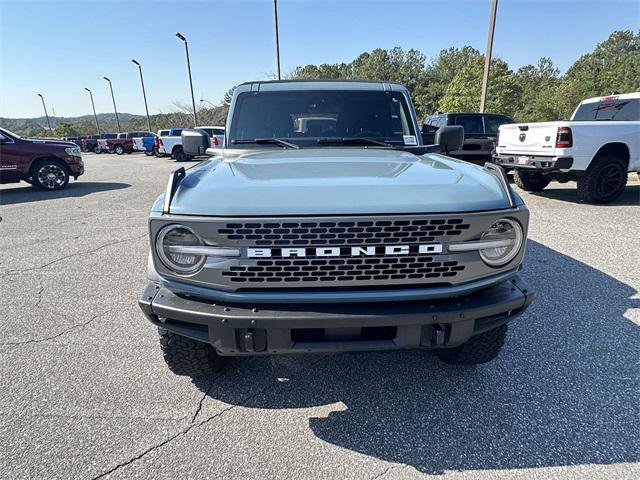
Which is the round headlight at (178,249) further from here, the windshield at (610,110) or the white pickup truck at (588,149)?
the windshield at (610,110)

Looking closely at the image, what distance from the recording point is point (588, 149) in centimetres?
689

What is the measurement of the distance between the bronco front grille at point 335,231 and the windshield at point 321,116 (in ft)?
5.51

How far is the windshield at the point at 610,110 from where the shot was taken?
764cm

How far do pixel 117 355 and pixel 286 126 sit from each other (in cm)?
223

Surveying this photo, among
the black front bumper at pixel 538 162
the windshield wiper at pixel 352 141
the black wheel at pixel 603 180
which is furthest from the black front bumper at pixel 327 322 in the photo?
the black wheel at pixel 603 180

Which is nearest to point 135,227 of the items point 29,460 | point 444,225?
point 29,460

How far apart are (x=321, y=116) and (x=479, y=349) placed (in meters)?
2.23

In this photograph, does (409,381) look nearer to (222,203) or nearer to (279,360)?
(279,360)

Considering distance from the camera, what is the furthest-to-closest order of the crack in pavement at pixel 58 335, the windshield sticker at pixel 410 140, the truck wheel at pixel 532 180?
1. the truck wheel at pixel 532 180
2. the windshield sticker at pixel 410 140
3. the crack in pavement at pixel 58 335

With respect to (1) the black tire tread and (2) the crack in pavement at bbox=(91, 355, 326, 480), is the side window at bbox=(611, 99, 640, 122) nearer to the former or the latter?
(2) the crack in pavement at bbox=(91, 355, 326, 480)

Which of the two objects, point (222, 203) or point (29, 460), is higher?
point (222, 203)

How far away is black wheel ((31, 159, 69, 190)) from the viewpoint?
1011 centimetres

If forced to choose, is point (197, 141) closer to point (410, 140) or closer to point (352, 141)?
point (352, 141)

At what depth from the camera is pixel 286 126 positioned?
3.25 meters
